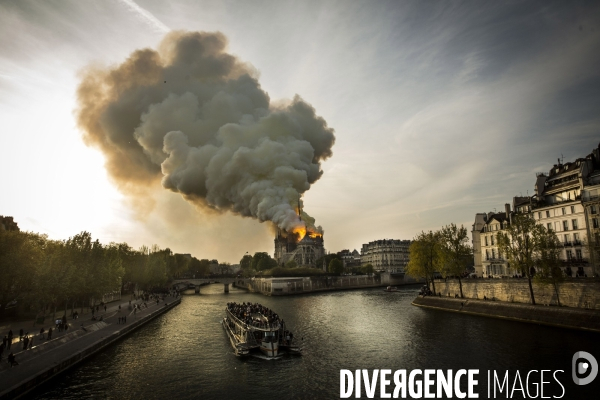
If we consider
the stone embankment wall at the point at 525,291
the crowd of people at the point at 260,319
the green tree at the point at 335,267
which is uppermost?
the green tree at the point at 335,267

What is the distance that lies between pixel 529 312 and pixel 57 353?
52.7 meters

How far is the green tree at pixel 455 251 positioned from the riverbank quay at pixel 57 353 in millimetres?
52518

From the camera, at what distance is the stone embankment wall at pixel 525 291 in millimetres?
41681

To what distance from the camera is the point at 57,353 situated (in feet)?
105

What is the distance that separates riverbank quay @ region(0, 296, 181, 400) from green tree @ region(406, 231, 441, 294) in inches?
2053

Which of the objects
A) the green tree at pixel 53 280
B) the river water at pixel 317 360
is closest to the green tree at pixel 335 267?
the river water at pixel 317 360

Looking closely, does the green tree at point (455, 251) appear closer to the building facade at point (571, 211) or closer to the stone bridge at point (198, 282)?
the building facade at point (571, 211)

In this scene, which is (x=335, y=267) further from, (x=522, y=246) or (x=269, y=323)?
(x=269, y=323)

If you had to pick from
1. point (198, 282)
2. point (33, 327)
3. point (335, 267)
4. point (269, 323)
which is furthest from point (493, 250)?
point (198, 282)

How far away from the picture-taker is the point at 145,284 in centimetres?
11131

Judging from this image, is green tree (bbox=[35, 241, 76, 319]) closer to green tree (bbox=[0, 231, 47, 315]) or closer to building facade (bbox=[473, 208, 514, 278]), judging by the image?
green tree (bbox=[0, 231, 47, 315])

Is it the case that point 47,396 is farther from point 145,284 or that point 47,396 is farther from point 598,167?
point 145,284

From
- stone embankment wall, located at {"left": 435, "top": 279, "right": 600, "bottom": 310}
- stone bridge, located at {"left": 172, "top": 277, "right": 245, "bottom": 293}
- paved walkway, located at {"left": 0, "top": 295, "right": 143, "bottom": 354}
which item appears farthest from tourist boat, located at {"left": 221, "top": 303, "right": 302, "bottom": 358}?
stone bridge, located at {"left": 172, "top": 277, "right": 245, "bottom": 293}

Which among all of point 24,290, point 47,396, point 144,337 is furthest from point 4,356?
point 24,290
